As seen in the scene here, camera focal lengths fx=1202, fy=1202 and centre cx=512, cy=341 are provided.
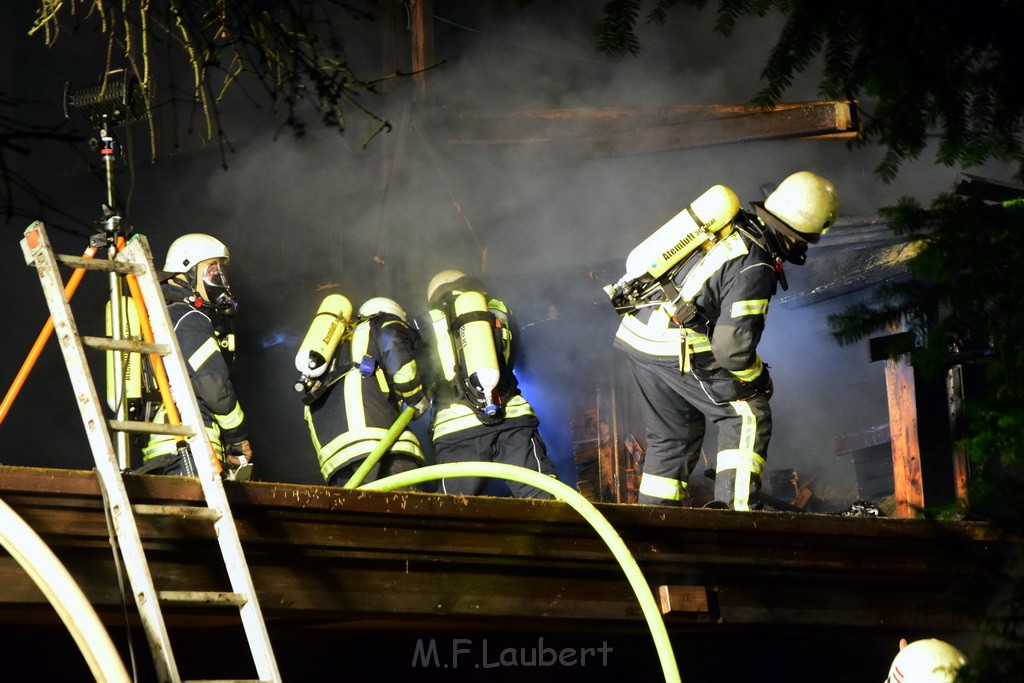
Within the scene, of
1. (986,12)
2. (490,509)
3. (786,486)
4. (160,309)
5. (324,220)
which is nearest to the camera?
(986,12)

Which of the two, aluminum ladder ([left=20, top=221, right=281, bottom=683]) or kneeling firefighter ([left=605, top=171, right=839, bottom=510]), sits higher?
kneeling firefighter ([left=605, top=171, right=839, bottom=510])

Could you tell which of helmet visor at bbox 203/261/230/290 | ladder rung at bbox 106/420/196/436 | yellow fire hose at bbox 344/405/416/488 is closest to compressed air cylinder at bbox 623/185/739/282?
yellow fire hose at bbox 344/405/416/488

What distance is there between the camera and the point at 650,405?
20.4ft

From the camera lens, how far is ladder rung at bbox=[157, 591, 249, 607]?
3.30 metres

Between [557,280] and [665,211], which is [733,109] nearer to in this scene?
[665,211]

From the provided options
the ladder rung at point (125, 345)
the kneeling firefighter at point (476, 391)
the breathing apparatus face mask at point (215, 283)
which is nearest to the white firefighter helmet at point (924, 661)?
the ladder rung at point (125, 345)

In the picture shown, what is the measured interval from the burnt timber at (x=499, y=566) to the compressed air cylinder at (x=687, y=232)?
1.58 m

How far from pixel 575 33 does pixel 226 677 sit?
6.23 metres

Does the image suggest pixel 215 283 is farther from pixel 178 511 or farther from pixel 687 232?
pixel 178 511

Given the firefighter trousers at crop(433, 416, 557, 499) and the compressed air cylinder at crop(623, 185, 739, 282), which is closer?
the compressed air cylinder at crop(623, 185, 739, 282)

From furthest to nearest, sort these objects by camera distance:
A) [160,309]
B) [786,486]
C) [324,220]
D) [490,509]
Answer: [324,220] < [786,486] < [490,509] < [160,309]

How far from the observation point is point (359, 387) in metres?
6.91

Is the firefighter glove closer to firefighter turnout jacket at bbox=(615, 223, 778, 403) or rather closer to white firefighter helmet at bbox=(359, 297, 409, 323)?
white firefighter helmet at bbox=(359, 297, 409, 323)

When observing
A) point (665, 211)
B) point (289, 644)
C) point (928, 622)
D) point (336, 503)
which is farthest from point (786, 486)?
point (336, 503)
